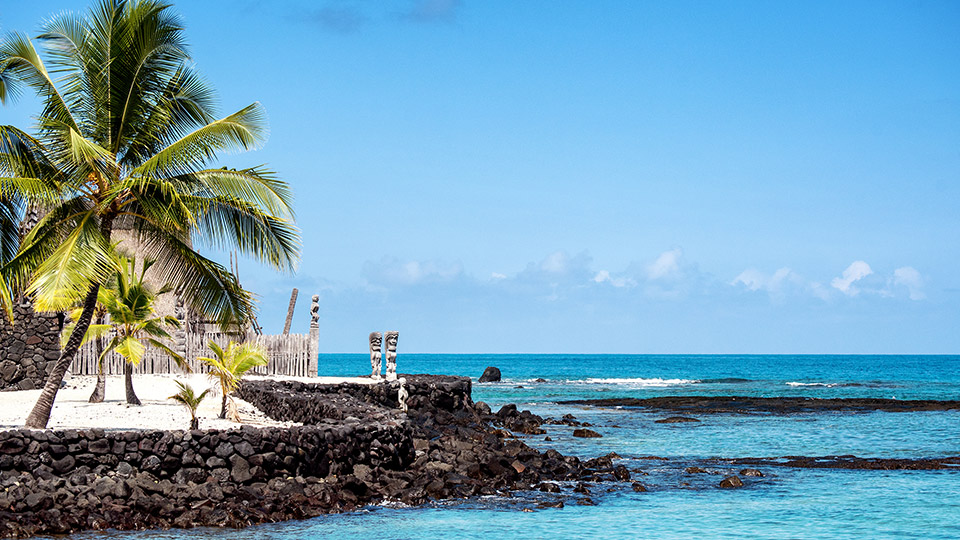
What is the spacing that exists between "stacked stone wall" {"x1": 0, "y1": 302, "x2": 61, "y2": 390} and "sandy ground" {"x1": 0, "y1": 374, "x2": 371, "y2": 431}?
0.54 m

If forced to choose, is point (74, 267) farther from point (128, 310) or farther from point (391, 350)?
point (391, 350)

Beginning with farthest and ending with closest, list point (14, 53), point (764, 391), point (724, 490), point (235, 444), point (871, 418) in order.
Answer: point (764, 391) < point (871, 418) < point (724, 490) < point (14, 53) < point (235, 444)

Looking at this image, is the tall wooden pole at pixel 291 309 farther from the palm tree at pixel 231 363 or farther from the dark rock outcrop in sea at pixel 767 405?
the palm tree at pixel 231 363

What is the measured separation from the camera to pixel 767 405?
4241 cm

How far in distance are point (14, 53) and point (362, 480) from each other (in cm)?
910

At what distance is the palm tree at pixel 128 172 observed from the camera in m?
15.0

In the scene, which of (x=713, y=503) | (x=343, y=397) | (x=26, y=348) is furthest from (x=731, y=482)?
(x=26, y=348)

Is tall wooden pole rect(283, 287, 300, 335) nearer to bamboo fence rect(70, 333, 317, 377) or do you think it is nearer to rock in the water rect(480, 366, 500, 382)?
bamboo fence rect(70, 333, 317, 377)

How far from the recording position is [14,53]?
51.0 feet

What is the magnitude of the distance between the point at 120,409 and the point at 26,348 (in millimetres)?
5010

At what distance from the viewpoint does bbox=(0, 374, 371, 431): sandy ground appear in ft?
57.1

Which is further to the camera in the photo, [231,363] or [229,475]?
[231,363]

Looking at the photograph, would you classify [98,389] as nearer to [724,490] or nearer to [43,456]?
[43,456]

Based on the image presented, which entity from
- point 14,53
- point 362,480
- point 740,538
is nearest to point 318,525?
point 362,480
